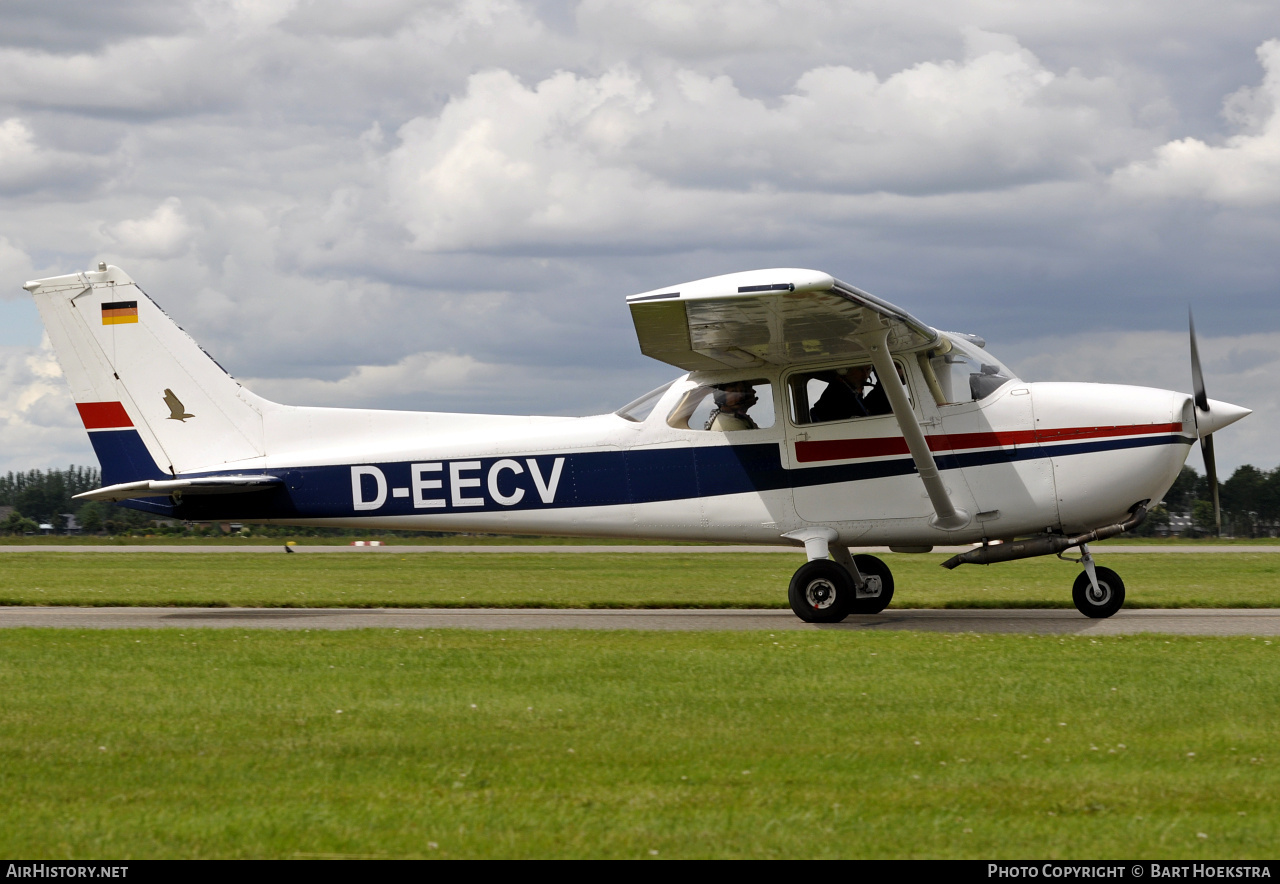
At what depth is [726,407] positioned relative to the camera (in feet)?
42.6

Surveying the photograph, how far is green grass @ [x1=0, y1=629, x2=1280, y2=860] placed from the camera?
457cm

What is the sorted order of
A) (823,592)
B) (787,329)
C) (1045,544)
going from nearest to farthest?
(787,329)
(1045,544)
(823,592)

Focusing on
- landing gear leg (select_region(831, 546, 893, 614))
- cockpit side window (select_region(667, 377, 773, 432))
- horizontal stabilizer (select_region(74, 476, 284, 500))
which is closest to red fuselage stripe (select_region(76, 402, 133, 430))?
horizontal stabilizer (select_region(74, 476, 284, 500))

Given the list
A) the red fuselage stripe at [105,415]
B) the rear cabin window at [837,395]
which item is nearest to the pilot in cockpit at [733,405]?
the rear cabin window at [837,395]

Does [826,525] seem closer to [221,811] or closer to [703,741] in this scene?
[703,741]

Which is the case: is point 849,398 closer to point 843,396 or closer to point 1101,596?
point 843,396

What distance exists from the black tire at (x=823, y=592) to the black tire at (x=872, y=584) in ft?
3.46

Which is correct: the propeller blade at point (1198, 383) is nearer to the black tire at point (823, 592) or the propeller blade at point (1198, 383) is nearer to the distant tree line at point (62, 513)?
the black tire at point (823, 592)

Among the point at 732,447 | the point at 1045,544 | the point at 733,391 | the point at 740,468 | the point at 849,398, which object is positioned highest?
the point at 733,391

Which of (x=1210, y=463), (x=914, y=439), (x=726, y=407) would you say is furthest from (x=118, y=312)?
(x=1210, y=463)

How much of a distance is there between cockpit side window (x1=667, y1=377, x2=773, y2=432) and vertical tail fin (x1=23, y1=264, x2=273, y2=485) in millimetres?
5162

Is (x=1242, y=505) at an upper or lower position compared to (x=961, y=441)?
lower

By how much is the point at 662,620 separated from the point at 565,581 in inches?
338

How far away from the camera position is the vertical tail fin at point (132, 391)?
14203mm
